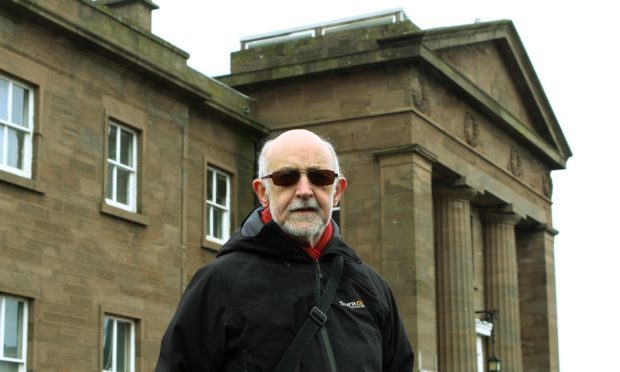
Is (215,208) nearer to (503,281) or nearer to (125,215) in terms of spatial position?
(125,215)

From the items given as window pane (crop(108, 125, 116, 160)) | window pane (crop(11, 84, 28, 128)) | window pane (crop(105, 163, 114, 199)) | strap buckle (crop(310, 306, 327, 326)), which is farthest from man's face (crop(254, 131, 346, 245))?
window pane (crop(108, 125, 116, 160))

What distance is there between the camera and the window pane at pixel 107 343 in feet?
77.6

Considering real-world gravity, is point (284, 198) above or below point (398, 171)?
below

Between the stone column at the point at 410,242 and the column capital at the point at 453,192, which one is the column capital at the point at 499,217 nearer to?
the column capital at the point at 453,192

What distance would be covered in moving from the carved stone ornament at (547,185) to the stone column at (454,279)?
6943mm

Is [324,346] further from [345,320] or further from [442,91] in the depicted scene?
[442,91]

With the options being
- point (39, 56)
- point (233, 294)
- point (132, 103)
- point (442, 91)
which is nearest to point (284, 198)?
point (233, 294)

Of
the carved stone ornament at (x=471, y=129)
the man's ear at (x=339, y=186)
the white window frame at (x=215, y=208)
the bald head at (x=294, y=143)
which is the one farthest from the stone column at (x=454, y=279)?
the bald head at (x=294, y=143)

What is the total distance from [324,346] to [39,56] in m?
19.0

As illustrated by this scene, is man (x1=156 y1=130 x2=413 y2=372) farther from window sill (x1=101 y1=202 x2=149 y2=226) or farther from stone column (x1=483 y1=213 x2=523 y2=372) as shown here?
stone column (x1=483 y1=213 x2=523 y2=372)

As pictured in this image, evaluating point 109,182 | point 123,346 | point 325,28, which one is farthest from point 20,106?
point 325,28

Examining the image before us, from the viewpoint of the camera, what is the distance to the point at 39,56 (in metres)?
22.8

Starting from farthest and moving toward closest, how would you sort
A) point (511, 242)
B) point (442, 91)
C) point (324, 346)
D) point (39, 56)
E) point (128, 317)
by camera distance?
point (511, 242) < point (442, 91) < point (128, 317) < point (39, 56) < point (324, 346)

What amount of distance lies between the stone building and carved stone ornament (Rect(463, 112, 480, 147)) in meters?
0.07
